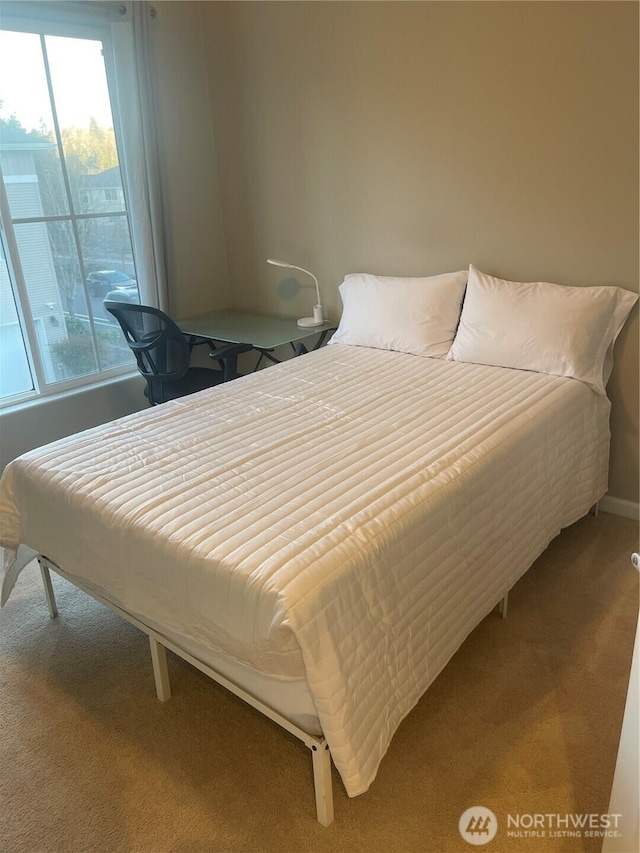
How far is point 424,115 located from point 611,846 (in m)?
2.71

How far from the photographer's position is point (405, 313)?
2865 mm

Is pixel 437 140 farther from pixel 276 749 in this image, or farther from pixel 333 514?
pixel 276 749

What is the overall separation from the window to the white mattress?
1.19 metres

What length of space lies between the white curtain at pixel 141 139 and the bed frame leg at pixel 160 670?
209 centimetres

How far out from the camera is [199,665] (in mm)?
1674

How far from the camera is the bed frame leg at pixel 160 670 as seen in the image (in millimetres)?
1821

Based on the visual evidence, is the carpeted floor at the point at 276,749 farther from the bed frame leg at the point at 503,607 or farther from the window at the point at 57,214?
the window at the point at 57,214

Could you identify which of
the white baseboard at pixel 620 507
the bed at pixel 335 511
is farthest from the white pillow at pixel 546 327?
the white baseboard at pixel 620 507

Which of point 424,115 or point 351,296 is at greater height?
point 424,115

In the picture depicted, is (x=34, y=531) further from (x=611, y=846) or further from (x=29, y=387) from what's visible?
(x=611, y=846)

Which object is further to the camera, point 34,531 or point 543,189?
point 543,189

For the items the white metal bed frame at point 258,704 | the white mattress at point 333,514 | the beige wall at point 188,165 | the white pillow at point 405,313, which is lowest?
the white metal bed frame at point 258,704

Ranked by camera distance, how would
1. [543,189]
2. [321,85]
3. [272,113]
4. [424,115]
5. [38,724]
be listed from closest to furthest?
[38,724] → [543,189] → [424,115] → [321,85] → [272,113]

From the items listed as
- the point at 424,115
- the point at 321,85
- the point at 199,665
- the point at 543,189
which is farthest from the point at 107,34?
the point at 199,665
